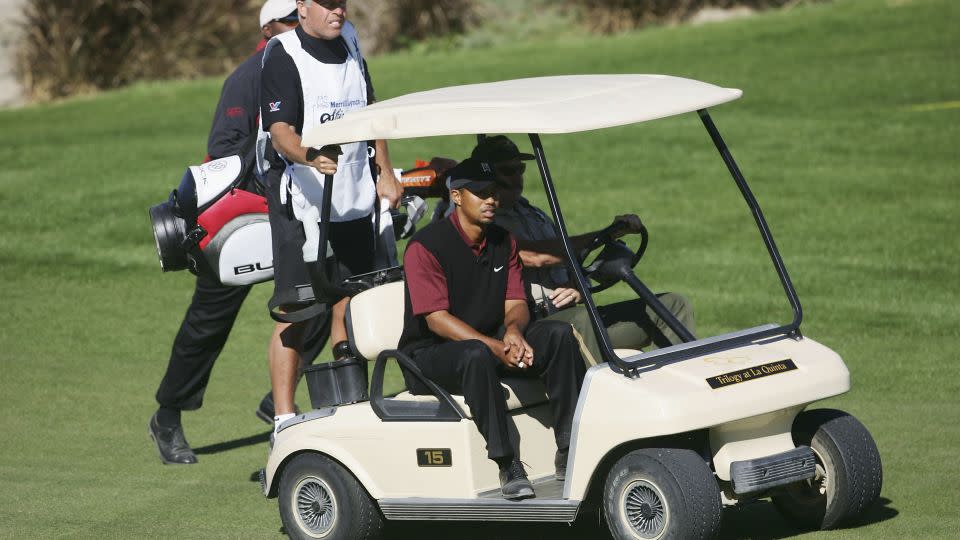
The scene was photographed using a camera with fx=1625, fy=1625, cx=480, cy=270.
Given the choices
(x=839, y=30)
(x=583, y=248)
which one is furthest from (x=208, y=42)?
(x=583, y=248)

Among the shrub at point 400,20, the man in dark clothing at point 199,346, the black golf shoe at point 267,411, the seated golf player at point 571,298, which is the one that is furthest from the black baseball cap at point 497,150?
the shrub at point 400,20

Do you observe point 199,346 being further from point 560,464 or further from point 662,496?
point 662,496

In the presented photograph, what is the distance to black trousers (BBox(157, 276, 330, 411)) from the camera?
7.39 m

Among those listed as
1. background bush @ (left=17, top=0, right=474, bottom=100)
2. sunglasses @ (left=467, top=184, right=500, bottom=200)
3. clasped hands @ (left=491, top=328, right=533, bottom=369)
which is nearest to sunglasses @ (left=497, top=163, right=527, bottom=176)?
sunglasses @ (left=467, top=184, right=500, bottom=200)

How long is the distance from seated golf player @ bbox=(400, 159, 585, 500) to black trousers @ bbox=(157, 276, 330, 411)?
5.17 ft

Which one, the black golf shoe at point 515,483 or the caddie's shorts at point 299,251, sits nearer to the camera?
the black golf shoe at point 515,483

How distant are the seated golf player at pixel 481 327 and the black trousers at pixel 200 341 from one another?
1576mm

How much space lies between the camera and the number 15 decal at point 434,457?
5.63 metres

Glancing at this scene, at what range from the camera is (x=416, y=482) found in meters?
5.72

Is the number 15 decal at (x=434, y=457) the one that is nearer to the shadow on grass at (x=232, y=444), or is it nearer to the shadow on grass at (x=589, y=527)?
the shadow on grass at (x=589, y=527)

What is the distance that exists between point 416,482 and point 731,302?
17.3ft

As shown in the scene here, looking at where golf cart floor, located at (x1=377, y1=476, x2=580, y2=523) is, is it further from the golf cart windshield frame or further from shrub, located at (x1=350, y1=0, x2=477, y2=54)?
shrub, located at (x1=350, y1=0, x2=477, y2=54)

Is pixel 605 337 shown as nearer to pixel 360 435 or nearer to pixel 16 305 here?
pixel 360 435

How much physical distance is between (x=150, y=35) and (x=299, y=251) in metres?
15.2
